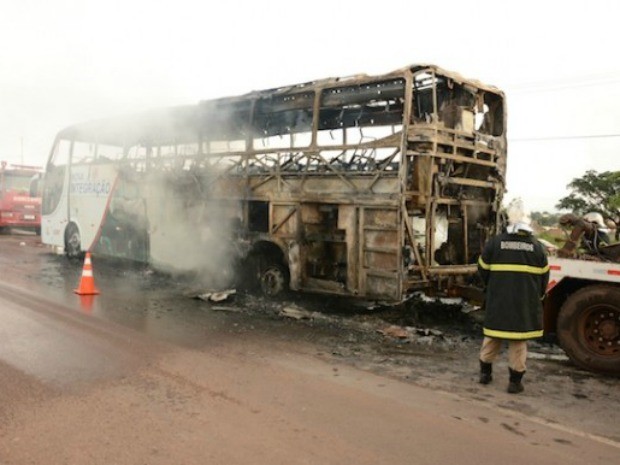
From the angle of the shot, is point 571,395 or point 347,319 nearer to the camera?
point 571,395

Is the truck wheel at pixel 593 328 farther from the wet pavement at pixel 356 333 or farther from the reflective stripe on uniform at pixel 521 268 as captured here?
the reflective stripe on uniform at pixel 521 268

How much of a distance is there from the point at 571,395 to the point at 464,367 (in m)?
1.06

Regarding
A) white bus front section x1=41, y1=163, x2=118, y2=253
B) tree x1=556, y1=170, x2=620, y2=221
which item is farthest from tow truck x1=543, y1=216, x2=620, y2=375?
tree x1=556, y1=170, x2=620, y2=221

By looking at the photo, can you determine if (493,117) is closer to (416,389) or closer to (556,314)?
(556,314)

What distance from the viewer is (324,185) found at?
25.5 ft

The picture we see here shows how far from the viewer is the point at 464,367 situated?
5.40m

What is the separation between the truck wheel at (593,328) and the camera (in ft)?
17.2

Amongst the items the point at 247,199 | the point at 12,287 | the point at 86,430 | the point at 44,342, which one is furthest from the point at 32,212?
the point at 86,430

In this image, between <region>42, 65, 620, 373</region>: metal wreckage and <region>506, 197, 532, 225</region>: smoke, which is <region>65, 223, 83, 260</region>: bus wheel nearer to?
<region>42, 65, 620, 373</region>: metal wreckage

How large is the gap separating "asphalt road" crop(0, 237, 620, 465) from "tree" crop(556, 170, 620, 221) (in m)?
21.4

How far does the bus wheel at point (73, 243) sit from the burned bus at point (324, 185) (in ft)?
6.57

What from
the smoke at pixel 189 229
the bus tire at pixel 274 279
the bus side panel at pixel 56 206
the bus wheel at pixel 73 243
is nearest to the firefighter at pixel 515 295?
the bus tire at pixel 274 279

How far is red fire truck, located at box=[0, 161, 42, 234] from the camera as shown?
69.3ft

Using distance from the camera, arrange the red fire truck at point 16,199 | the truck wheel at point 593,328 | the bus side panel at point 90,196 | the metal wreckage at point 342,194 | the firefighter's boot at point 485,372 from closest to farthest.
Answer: the firefighter's boot at point 485,372 < the truck wheel at point 593,328 < the metal wreckage at point 342,194 < the bus side panel at point 90,196 < the red fire truck at point 16,199
